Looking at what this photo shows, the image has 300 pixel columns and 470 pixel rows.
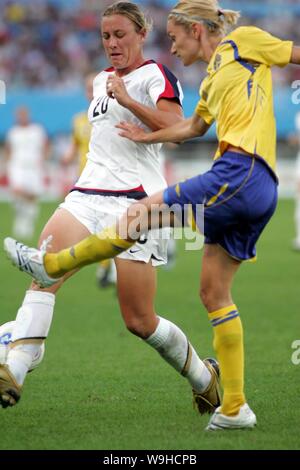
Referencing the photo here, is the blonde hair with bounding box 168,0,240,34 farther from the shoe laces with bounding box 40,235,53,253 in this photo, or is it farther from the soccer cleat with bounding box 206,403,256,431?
the soccer cleat with bounding box 206,403,256,431

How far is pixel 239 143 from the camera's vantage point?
4730 mm

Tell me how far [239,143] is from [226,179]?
197 mm

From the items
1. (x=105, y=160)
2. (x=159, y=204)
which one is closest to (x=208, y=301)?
(x=159, y=204)

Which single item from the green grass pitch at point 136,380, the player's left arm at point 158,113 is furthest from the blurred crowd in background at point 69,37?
the player's left arm at point 158,113

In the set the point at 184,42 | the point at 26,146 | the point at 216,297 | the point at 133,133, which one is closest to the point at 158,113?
the point at 133,133

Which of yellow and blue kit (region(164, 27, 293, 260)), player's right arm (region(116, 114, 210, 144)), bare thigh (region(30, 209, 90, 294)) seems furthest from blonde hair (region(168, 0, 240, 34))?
bare thigh (region(30, 209, 90, 294))

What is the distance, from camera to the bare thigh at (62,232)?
5.30m

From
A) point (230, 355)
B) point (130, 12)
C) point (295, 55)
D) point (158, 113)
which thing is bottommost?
point (230, 355)

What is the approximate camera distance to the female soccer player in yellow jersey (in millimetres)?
4727

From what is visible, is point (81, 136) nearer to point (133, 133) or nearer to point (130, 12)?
point (130, 12)

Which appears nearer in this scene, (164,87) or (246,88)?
(246,88)

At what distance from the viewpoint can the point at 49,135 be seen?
30.1m

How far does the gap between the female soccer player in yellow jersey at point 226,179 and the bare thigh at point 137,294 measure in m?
0.53

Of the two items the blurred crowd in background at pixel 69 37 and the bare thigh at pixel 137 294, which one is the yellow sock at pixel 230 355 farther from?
the blurred crowd in background at pixel 69 37
